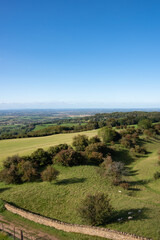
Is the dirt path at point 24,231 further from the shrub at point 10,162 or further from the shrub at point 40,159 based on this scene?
the shrub at point 40,159

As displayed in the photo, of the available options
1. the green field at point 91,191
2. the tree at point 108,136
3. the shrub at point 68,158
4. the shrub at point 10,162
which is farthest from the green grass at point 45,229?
the tree at point 108,136

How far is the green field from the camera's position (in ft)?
57.5

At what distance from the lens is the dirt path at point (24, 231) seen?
1602 cm

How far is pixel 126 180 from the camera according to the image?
32.2 m

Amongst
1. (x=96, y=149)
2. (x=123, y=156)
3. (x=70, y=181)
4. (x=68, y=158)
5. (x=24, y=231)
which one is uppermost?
(x=96, y=149)

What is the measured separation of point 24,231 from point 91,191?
1199 cm

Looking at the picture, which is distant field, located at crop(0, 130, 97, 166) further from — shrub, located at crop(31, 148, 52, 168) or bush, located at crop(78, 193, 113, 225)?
bush, located at crop(78, 193, 113, 225)

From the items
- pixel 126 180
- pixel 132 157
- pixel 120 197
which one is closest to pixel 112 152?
pixel 132 157

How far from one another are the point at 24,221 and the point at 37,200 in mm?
4562

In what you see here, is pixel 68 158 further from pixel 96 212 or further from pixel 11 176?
pixel 96 212

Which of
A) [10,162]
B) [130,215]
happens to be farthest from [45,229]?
[10,162]

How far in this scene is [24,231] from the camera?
55.6ft

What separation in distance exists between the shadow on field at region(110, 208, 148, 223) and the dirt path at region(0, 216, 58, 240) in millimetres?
7369

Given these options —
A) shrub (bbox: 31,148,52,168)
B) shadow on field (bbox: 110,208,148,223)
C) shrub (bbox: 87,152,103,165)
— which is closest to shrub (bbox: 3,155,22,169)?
shrub (bbox: 31,148,52,168)
